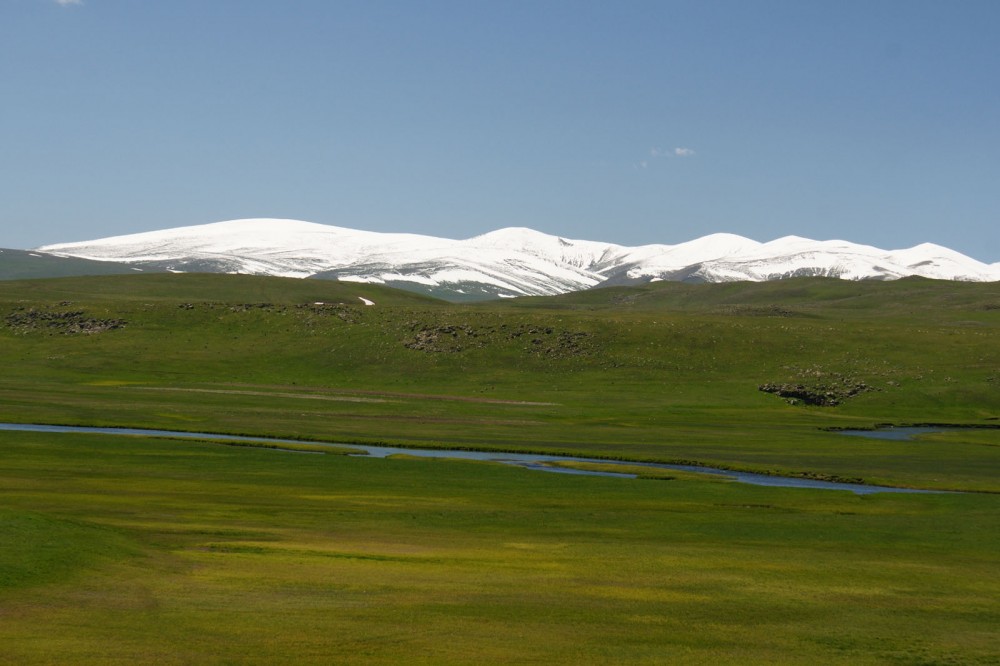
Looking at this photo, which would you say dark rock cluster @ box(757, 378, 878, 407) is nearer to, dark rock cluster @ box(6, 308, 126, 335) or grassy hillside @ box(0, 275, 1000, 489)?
grassy hillside @ box(0, 275, 1000, 489)

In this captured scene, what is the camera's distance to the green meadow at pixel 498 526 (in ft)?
95.2

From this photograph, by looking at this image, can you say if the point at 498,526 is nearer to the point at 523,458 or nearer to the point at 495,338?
the point at 523,458

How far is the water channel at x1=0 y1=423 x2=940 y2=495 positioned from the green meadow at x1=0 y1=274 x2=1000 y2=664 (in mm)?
1703

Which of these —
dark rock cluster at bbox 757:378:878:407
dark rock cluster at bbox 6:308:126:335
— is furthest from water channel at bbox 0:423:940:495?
dark rock cluster at bbox 6:308:126:335

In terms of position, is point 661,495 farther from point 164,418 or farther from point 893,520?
point 164,418

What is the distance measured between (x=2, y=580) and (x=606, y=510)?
98.7ft

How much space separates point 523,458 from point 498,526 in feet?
95.7

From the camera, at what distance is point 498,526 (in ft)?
160

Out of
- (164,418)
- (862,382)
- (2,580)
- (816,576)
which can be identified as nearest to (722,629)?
(816,576)

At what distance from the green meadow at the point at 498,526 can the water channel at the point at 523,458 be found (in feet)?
5.59

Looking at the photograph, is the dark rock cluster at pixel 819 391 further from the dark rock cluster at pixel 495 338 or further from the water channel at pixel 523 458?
the water channel at pixel 523 458

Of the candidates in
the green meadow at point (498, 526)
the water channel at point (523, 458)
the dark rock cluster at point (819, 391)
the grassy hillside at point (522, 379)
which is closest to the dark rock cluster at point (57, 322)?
the grassy hillside at point (522, 379)

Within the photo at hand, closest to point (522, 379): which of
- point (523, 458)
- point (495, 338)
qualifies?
point (495, 338)

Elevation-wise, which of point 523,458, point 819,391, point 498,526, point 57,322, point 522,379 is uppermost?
point 57,322
